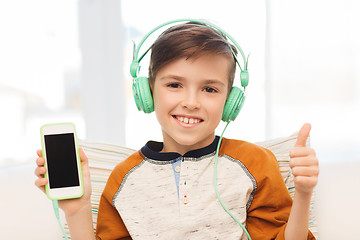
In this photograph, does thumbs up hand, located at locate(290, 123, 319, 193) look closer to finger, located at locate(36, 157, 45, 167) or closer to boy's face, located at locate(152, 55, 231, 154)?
boy's face, located at locate(152, 55, 231, 154)

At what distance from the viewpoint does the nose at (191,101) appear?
1.02m

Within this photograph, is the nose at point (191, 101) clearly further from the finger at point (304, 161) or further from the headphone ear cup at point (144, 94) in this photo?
the finger at point (304, 161)

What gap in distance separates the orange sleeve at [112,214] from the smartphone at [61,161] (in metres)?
0.16

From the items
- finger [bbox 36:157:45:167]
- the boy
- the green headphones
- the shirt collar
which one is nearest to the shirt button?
the boy

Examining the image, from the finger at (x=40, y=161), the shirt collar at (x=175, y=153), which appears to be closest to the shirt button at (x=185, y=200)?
the shirt collar at (x=175, y=153)

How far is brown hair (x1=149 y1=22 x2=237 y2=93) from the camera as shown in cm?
105

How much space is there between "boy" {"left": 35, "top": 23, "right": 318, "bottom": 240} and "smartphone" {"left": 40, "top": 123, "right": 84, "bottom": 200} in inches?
1.4

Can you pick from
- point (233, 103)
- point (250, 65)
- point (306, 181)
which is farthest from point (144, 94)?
point (250, 65)

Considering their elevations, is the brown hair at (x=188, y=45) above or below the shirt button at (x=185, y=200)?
above

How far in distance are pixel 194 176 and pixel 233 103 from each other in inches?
8.4

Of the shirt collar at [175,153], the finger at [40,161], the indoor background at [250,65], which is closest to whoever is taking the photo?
the finger at [40,161]

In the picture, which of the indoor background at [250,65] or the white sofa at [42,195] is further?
the indoor background at [250,65]

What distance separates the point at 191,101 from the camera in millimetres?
1023
